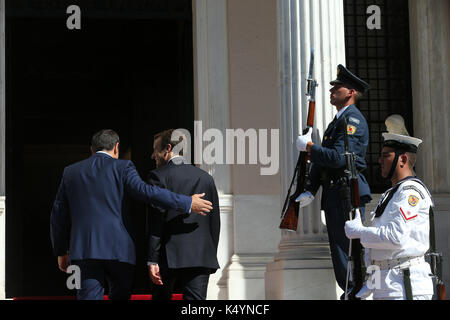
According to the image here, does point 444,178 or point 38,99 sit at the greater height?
point 38,99

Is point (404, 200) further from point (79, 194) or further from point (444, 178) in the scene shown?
point (444, 178)

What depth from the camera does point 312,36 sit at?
11.1 meters

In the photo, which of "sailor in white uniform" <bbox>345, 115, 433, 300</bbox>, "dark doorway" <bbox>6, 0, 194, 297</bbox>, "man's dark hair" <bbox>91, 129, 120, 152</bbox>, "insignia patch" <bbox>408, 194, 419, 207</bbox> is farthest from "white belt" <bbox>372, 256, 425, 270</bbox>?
"dark doorway" <bbox>6, 0, 194, 297</bbox>

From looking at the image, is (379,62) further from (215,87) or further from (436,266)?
(436,266)

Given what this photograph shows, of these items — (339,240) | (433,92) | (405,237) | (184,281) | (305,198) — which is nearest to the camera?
(405,237)

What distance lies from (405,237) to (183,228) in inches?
82.8

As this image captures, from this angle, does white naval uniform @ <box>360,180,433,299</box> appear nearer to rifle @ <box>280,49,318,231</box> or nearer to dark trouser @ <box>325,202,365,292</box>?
dark trouser @ <box>325,202,365,292</box>

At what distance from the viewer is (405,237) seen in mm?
7738

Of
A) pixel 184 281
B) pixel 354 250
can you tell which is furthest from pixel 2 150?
pixel 354 250

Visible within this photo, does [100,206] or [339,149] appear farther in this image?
[339,149]

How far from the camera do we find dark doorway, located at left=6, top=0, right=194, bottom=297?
546 inches

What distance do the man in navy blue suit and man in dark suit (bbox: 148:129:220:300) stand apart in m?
1.17

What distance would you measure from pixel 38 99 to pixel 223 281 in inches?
243
